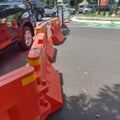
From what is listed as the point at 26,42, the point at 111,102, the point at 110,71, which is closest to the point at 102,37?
the point at 26,42

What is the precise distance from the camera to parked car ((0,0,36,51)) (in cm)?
656

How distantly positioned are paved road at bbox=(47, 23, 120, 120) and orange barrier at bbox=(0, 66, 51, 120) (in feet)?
3.66

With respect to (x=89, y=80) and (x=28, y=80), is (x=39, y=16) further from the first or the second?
(x=28, y=80)

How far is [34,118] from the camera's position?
2.81 metres

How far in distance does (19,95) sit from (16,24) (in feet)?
16.6

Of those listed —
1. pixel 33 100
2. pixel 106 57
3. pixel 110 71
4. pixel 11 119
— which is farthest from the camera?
pixel 106 57

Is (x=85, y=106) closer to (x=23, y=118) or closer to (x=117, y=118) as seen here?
(x=117, y=118)

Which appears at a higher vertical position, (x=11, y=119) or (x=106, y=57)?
(x=11, y=119)

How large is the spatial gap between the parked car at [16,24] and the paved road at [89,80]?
130 centimetres

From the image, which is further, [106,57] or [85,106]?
[106,57]

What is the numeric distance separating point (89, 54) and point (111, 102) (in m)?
3.50

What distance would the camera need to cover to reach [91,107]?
4.03 meters

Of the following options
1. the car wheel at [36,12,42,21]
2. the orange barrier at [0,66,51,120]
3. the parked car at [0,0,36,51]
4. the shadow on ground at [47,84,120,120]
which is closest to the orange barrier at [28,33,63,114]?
the shadow on ground at [47,84,120,120]

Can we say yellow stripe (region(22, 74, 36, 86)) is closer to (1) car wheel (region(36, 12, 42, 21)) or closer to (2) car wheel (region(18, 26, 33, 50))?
(2) car wheel (region(18, 26, 33, 50))
